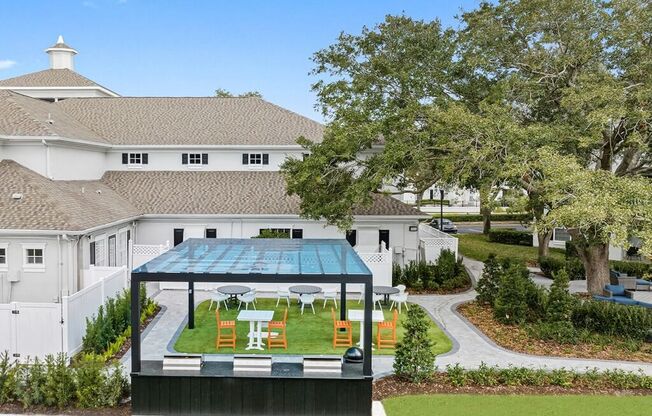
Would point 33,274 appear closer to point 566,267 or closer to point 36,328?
point 36,328

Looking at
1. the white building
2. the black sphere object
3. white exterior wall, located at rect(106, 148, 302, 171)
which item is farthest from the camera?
white exterior wall, located at rect(106, 148, 302, 171)

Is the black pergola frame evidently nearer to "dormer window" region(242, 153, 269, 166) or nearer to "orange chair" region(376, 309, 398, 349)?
"orange chair" region(376, 309, 398, 349)

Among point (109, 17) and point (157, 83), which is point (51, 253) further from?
point (157, 83)

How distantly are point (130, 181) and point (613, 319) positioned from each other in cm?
2323

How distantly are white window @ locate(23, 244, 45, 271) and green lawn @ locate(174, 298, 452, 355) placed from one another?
5.80m

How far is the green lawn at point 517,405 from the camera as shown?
37.9 ft

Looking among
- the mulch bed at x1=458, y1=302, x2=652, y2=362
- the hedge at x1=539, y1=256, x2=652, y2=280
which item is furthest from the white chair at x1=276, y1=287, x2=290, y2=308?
the hedge at x1=539, y1=256, x2=652, y2=280

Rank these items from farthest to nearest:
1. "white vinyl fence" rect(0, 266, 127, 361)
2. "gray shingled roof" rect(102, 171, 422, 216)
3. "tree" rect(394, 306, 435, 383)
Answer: "gray shingled roof" rect(102, 171, 422, 216) < "white vinyl fence" rect(0, 266, 127, 361) < "tree" rect(394, 306, 435, 383)

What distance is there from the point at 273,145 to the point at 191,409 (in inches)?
763

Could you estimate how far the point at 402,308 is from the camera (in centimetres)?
2133

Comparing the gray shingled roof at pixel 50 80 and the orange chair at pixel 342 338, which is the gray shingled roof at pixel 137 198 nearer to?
the orange chair at pixel 342 338

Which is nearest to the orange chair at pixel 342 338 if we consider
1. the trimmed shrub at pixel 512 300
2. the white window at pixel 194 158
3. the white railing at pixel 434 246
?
the trimmed shrub at pixel 512 300

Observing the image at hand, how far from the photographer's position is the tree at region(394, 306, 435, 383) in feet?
42.9

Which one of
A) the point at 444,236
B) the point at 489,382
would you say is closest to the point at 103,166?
the point at 444,236
